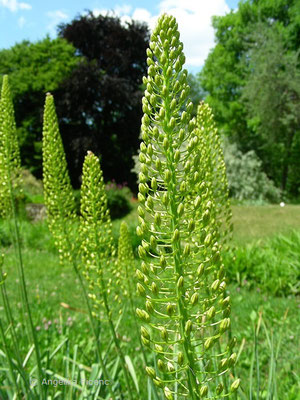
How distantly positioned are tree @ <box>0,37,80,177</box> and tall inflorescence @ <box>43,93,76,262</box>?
33.6 meters

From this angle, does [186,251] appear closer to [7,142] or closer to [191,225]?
[191,225]

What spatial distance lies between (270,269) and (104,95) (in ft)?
97.5

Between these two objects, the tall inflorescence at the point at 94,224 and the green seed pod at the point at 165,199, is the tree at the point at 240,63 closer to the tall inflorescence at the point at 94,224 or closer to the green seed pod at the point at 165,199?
the tall inflorescence at the point at 94,224

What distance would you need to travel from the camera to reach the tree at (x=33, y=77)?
118ft

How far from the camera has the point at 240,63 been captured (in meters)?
40.2

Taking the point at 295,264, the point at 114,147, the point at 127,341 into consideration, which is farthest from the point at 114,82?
the point at 127,341

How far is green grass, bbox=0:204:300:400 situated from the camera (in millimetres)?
5137

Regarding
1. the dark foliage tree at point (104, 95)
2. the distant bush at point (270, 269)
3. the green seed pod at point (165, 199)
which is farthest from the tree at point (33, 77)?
the green seed pod at point (165, 199)

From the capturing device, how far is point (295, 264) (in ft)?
31.6

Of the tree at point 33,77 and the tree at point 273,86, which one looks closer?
the tree at point 273,86

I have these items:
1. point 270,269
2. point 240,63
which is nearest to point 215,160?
point 270,269

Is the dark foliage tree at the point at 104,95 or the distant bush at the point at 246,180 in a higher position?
the dark foliage tree at the point at 104,95

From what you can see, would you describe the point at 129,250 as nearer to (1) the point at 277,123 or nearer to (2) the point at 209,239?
(2) the point at 209,239

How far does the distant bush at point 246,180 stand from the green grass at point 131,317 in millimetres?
16504
